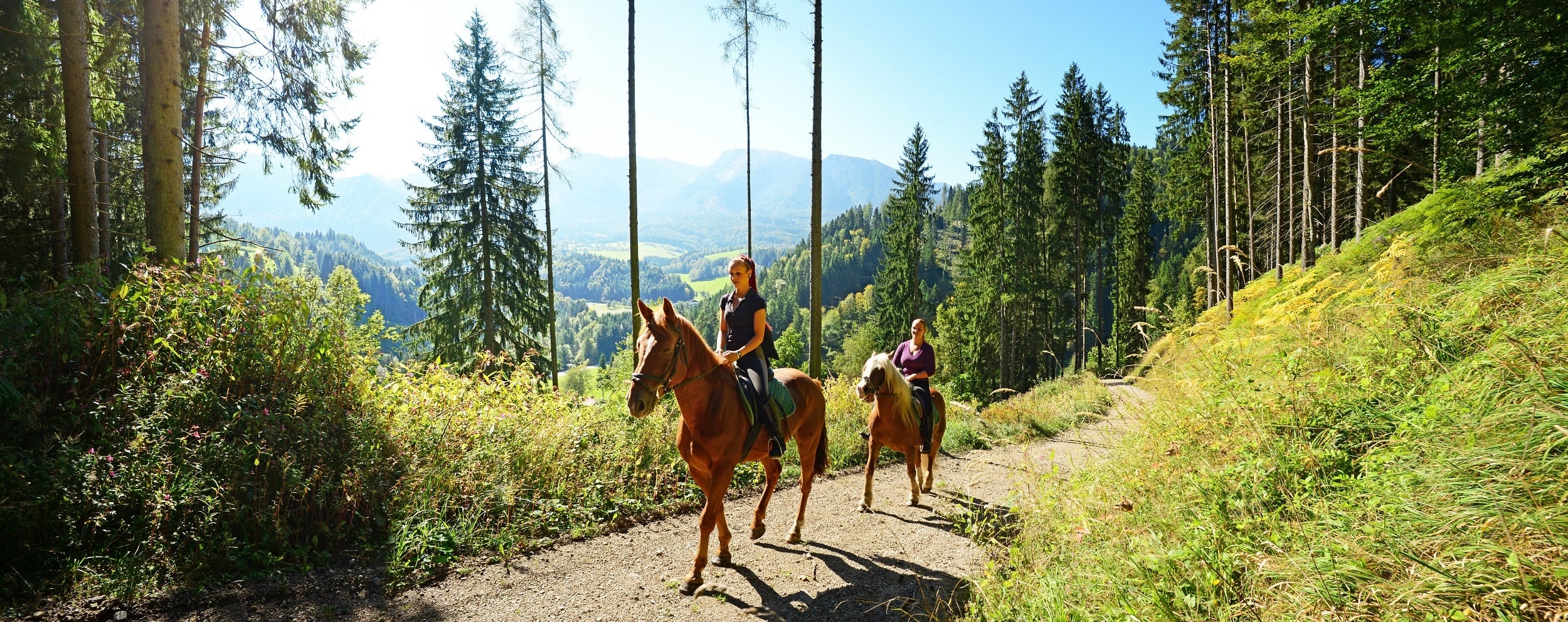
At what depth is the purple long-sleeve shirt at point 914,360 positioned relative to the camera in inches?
343

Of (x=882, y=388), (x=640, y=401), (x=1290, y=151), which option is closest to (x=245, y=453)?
(x=640, y=401)

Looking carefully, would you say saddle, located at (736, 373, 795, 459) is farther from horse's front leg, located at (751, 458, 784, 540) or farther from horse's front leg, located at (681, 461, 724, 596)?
horse's front leg, located at (681, 461, 724, 596)

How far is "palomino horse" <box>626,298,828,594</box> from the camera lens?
479 cm

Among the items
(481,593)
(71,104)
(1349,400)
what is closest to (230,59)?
(71,104)

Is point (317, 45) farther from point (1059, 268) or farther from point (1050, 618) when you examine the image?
point (1059, 268)

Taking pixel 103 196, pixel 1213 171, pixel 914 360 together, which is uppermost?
pixel 1213 171

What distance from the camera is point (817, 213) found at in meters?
12.8

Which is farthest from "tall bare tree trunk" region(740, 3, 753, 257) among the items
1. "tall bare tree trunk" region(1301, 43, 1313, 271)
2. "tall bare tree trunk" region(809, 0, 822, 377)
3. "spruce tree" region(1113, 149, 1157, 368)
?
"spruce tree" region(1113, 149, 1157, 368)

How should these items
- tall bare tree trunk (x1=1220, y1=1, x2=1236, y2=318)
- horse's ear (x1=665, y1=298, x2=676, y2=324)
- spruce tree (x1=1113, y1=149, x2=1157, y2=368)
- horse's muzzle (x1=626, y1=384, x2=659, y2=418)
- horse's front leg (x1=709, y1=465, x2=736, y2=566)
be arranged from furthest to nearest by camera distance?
spruce tree (x1=1113, y1=149, x2=1157, y2=368) → tall bare tree trunk (x1=1220, y1=1, x2=1236, y2=318) → horse's front leg (x1=709, y1=465, x2=736, y2=566) → horse's ear (x1=665, y1=298, x2=676, y2=324) → horse's muzzle (x1=626, y1=384, x2=659, y2=418)

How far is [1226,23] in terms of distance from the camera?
67.9ft

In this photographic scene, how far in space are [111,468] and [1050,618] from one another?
745cm

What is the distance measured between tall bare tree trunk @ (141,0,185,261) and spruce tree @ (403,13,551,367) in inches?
556

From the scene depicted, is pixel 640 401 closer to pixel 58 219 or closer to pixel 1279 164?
pixel 58 219

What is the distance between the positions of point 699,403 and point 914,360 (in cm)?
442
